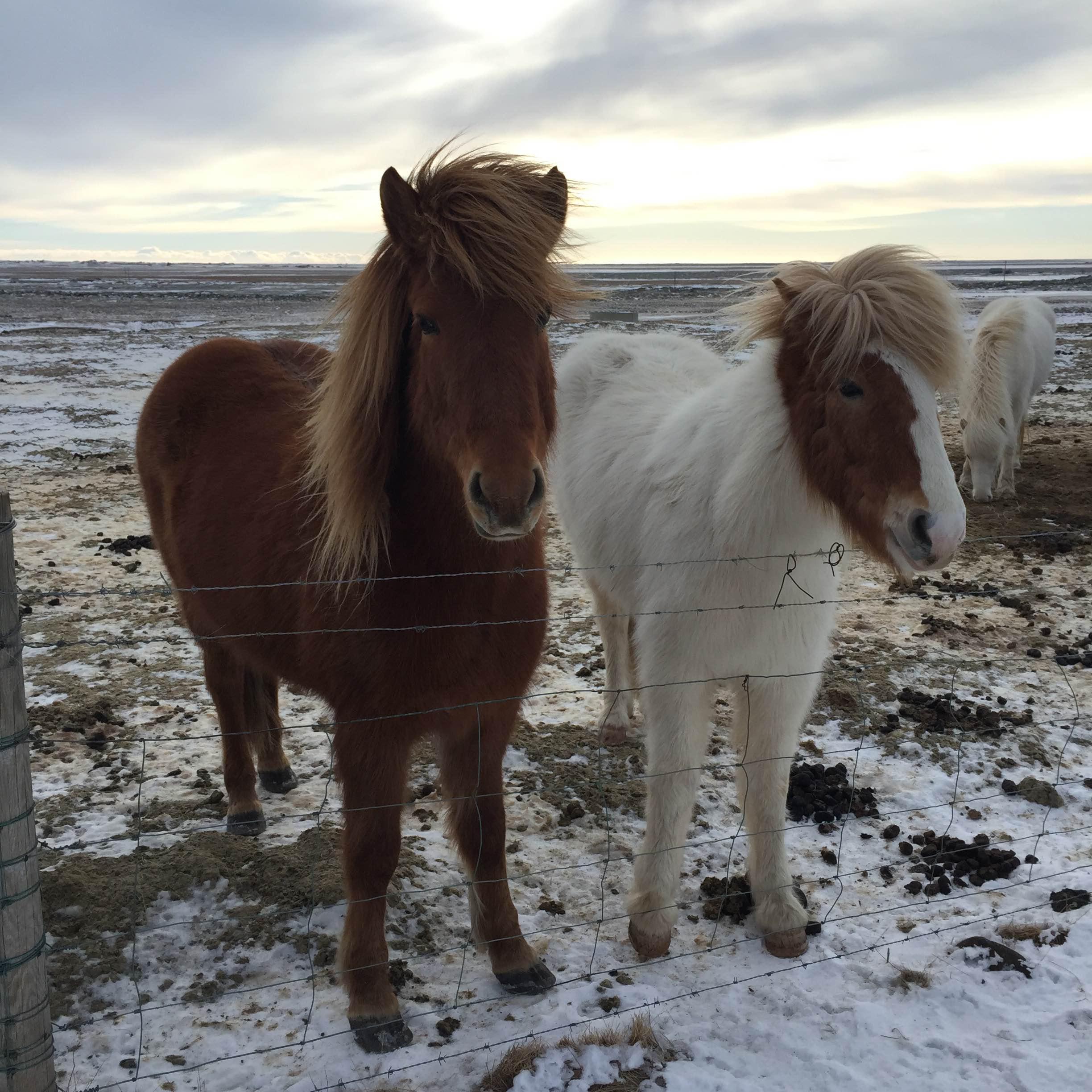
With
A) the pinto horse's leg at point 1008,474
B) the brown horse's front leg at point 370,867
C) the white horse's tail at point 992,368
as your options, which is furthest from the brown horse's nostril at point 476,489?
the pinto horse's leg at point 1008,474

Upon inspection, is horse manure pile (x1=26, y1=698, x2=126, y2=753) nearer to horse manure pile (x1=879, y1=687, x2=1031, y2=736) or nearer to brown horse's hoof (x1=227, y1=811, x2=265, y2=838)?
brown horse's hoof (x1=227, y1=811, x2=265, y2=838)

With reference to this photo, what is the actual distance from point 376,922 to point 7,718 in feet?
4.00

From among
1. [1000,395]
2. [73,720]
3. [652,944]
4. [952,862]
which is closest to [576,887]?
[652,944]

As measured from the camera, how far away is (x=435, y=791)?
11.9 feet

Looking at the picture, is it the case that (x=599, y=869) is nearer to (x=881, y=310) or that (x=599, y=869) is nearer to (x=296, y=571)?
(x=296, y=571)

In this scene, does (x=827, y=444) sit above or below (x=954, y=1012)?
above

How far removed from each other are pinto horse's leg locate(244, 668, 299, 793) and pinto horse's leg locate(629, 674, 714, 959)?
1670 millimetres

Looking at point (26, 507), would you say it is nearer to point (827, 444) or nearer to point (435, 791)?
point (435, 791)

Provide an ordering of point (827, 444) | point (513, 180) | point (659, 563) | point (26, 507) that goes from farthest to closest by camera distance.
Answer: point (26, 507)
point (659, 563)
point (827, 444)
point (513, 180)

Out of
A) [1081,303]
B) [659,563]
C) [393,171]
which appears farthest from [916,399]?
[1081,303]

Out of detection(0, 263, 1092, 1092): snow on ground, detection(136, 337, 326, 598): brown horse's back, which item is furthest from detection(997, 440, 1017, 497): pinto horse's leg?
detection(136, 337, 326, 598): brown horse's back

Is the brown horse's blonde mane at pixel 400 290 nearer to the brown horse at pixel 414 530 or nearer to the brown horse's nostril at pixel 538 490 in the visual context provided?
the brown horse at pixel 414 530

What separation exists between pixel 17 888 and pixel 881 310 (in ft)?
8.27

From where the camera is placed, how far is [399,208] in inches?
76.8
